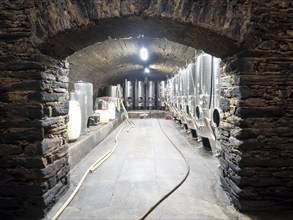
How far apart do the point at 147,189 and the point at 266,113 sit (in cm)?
167

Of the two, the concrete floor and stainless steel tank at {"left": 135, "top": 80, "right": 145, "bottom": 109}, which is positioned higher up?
stainless steel tank at {"left": 135, "top": 80, "right": 145, "bottom": 109}

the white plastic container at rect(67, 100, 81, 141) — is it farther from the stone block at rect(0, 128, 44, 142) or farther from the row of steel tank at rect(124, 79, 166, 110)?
the row of steel tank at rect(124, 79, 166, 110)

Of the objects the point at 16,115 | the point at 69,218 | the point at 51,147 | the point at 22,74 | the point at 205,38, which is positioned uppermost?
the point at 205,38

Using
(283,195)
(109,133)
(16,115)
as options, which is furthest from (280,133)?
(109,133)

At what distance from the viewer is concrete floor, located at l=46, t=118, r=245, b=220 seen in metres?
2.46

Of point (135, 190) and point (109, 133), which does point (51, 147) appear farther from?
point (109, 133)

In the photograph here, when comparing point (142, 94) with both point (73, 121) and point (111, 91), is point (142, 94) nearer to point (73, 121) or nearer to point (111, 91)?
point (111, 91)

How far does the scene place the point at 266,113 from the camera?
2.41 m

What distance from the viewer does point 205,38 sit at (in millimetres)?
2586

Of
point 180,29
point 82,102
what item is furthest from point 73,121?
point 180,29

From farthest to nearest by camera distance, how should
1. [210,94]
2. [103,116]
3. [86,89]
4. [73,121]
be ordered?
[103,116] → [86,89] → [73,121] → [210,94]

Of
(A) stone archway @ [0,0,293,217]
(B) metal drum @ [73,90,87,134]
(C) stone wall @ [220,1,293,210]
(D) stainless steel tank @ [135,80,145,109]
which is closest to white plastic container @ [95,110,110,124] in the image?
(B) metal drum @ [73,90,87,134]

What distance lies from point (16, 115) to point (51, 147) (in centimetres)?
48

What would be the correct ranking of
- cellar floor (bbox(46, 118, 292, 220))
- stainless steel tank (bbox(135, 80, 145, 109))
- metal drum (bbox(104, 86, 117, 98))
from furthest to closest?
stainless steel tank (bbox(135, 80, 145, 109)) < metal drum (bbox(104, 86, 117, 98)) < cellar floor (bbox(46, 118, 292, 220))
